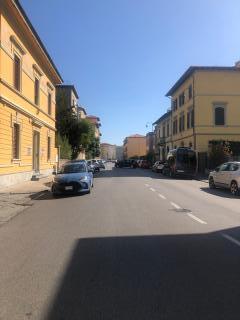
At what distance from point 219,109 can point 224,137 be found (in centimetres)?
299

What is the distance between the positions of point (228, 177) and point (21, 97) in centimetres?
→ 1198

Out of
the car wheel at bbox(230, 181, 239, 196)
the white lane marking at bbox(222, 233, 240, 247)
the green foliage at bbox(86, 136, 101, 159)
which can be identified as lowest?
the white lane marking at bbox(222, 233, 240, 247)

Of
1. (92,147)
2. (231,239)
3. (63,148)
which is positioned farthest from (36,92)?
(92,147)

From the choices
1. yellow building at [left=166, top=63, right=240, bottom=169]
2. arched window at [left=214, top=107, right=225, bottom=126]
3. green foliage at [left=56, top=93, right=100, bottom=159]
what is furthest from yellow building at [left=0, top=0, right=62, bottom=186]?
green foliage at [left=56, top=93, right=100, bottom=159]

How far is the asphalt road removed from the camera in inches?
191

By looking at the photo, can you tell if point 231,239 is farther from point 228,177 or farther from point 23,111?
point 23,111

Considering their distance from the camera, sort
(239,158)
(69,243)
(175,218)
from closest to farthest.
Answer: (69,243) → (175,218) → (239,158)

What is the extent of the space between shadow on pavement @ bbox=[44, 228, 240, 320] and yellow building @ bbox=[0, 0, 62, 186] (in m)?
14.0

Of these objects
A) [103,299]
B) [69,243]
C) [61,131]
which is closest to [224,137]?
[61,131]

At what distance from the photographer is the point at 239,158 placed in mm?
39188

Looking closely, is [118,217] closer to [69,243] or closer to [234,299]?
[69,243]

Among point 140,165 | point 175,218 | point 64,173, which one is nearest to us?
point 175,218

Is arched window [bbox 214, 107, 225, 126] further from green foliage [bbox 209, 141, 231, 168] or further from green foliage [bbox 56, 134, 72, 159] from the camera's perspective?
green foliage [bbox 56, 134, 72, 159]

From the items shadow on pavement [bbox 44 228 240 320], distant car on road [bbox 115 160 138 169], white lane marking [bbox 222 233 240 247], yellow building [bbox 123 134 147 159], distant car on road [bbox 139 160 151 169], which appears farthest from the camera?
yellow building [bbox 123 134 147 159]
